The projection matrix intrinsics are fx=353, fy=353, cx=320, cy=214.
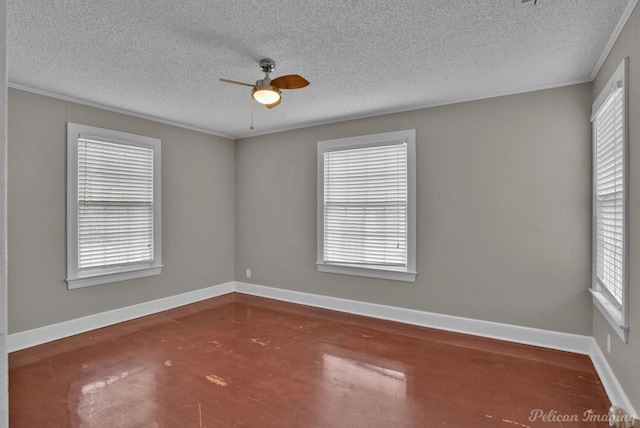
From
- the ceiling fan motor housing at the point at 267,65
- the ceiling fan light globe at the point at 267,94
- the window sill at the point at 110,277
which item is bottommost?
the window sill at the point at 110,277

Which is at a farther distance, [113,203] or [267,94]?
[113,203]

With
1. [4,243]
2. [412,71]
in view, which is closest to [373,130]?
[412,71]

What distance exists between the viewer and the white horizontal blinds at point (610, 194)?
243 cm

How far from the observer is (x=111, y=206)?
431 centimetres

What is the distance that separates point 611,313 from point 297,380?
95.4 inches

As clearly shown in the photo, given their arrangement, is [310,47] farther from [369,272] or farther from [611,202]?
[369,272]

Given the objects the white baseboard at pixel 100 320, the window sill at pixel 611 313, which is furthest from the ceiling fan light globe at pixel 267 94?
the white baseboard at pixel 100 320

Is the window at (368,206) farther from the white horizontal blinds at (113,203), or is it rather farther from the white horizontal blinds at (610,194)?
the white horizontal blinds at (113,203)

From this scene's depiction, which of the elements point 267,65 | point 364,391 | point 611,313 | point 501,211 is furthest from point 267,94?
point 611,313

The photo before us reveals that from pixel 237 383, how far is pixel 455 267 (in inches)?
103

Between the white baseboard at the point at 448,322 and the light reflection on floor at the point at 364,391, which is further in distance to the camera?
the white baseboard at the point at 448,322

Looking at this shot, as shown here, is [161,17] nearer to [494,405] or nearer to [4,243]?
[4,243]

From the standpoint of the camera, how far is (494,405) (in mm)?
2500

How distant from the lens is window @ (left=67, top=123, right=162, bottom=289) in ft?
13.0
